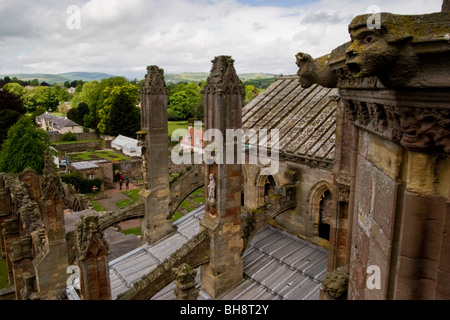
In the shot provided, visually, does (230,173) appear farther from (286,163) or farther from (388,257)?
(388,257)

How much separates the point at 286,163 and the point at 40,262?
934cm

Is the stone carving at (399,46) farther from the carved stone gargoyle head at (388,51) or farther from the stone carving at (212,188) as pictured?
the stone carving at (212,188)

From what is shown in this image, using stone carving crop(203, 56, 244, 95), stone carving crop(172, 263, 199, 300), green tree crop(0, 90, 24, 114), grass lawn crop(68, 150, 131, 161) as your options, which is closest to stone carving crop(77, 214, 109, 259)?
stone carving crop(172, 263, 199, 300)

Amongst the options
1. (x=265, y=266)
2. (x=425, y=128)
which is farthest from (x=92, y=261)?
(x=425, y=128)

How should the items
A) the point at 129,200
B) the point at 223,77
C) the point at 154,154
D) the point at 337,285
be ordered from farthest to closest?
the point at 129,200 → the point at 154,154 → the point at 223,77 → the point at 337,285

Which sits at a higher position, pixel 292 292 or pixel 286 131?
pixel 286 131

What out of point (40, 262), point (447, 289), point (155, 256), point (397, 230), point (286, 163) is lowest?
point (155, 256)

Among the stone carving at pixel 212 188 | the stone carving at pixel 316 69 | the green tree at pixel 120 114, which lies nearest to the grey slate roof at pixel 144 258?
the stone carving at pixel 212 188

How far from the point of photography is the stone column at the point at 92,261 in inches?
281

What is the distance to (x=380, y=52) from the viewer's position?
2648mm

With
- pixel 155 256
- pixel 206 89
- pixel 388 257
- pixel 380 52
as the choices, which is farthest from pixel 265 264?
pixel 380 52

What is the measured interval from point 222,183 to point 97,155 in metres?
44.4

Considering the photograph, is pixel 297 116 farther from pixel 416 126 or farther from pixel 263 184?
pixel 416 126

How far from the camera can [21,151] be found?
108ft
